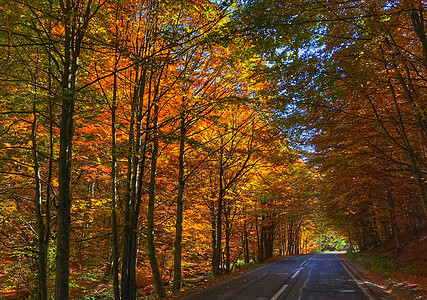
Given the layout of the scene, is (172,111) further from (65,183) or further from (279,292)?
(279,292)

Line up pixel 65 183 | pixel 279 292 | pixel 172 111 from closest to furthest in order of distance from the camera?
pixel 65 183 → pixel 279 292 → pixel 172 111

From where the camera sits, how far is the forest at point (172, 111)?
5.34 metres

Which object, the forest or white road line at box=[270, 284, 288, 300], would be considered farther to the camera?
white road line at box=[270, 284, 288, 300]

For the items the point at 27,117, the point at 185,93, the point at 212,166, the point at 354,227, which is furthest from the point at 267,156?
the point at 354,227

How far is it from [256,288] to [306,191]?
42.8ft

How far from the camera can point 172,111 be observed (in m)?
11.9

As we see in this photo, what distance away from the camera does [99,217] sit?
40.5 ft

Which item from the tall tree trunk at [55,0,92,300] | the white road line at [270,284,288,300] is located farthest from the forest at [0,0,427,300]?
the white road line at [270,284,288,300]

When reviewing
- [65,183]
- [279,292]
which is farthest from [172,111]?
[279,292]

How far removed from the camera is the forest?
210 inches

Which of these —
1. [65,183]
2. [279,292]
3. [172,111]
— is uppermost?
[172,111]

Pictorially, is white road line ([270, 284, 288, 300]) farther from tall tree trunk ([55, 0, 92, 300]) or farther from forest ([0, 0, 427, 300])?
tall tree trunk ([55, 0, 92, 300])

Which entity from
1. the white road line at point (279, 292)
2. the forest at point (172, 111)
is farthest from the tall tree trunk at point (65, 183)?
the white road line at point (279, 292)

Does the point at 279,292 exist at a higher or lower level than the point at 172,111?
lower
